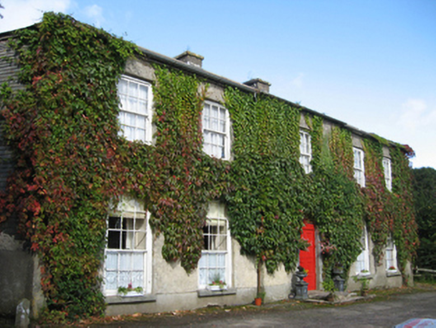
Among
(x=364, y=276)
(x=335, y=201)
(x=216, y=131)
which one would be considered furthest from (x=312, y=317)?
(x=364, y=276)

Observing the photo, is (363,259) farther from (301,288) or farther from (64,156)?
(64,156)

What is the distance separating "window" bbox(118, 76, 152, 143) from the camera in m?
11.4

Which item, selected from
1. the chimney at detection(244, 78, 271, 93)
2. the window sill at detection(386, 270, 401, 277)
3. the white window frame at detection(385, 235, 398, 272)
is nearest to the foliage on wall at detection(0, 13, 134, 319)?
the chimney at detection(244, 78, 271, 93)

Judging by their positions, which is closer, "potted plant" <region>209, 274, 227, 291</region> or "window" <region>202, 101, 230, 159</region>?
"potted plant" <region>209, 274, 227, 291</region>

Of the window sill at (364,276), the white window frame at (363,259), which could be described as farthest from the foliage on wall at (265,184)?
the white window frame at (363,259)

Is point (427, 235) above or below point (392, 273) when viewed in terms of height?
above

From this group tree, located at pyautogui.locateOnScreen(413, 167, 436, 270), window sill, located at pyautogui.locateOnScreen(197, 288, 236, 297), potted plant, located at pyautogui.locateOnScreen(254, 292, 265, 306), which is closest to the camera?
window sill, located at pyautogui.locateOnScreen(197, 288, 236, 297)

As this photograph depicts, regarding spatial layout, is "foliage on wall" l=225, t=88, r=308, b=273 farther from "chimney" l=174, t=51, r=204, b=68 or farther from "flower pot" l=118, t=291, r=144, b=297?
"flower pot" l=118, t=291, r=144, b=297

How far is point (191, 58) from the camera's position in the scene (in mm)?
14391

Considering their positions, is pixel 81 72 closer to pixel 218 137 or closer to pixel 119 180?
pixel 119 180

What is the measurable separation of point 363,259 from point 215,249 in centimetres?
858

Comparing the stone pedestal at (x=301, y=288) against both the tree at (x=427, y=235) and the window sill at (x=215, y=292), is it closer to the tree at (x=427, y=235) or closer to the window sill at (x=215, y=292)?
the window sill at (x=215, y=292)

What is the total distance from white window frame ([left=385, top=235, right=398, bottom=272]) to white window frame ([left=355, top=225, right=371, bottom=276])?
6.34 feet

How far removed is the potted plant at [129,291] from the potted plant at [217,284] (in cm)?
233
